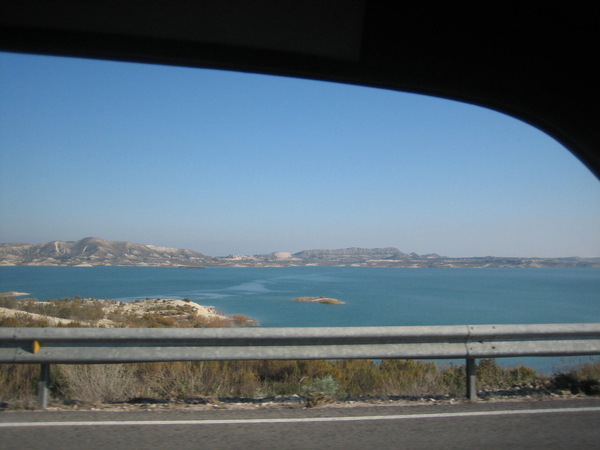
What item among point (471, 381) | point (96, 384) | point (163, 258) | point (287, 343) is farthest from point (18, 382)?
point (163, 258)

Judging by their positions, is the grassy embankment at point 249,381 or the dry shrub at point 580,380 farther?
the dry shrub at point 580,380

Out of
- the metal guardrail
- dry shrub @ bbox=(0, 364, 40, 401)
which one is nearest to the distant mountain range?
the metal guardrail

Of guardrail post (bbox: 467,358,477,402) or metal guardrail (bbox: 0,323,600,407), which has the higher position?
metal guardrail (bbox: 0,323,600,407)

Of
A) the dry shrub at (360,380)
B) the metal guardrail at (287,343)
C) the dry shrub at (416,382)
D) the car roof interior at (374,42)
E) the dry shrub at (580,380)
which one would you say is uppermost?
the car roof interior at (374,42)

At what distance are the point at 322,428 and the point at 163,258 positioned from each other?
38.6 meters

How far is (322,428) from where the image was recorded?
14.3 feet

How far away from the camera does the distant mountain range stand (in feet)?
61.3

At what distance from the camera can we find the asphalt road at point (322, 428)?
391cm

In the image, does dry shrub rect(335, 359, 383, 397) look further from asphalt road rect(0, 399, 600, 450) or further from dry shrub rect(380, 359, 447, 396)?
asphalt road rect(0, 399, 600, 450)

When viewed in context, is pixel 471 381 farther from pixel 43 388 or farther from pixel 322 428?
pixel 43 388

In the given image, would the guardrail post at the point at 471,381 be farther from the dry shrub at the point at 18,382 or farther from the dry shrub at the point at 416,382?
the dry shrub at the point at 18,382

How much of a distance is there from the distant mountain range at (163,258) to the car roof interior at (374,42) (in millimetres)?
2618

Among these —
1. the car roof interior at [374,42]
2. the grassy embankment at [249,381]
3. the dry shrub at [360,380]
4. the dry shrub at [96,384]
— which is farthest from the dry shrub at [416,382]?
the car roof interior at [374,42]

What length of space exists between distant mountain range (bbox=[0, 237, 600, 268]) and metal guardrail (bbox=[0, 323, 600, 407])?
3.60ft
